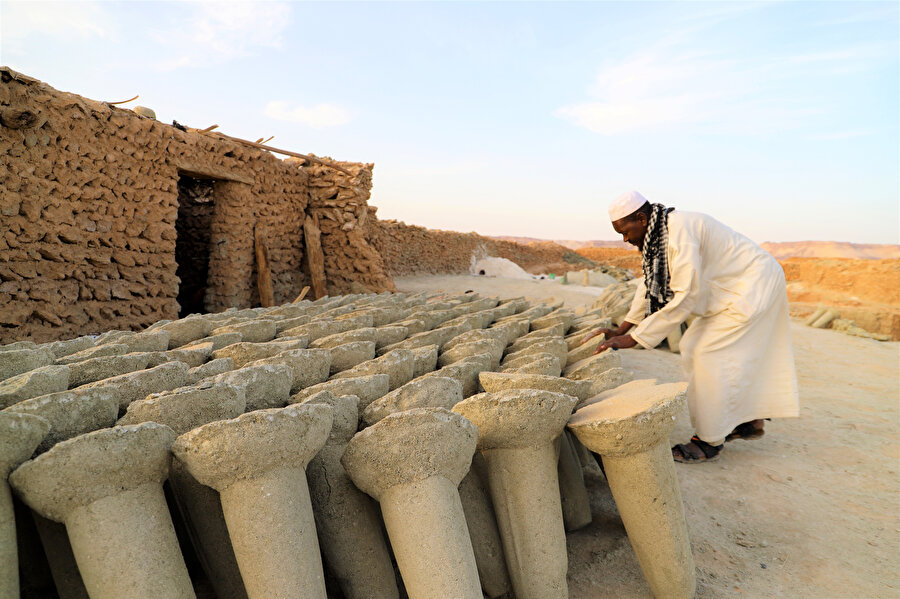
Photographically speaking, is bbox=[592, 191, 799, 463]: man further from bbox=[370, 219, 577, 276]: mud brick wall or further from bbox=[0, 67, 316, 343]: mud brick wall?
bbox=[370, 219, 577, 276]: mud brick wall

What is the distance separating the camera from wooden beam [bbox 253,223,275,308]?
704cm

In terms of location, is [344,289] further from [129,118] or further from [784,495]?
[784,495]

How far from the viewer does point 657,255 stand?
283 cm

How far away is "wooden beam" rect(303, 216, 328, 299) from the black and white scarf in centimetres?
595

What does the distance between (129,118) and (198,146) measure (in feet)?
3.01

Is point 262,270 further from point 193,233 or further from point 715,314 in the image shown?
point 715,314

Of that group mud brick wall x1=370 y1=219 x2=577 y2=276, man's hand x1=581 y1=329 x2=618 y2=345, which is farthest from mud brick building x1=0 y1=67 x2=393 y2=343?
man's hand x1=581 y1=329 x2=618 y2=345

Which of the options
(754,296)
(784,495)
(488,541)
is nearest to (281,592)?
(488,541)

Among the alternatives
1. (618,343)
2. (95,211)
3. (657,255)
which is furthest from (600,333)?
(95,211)

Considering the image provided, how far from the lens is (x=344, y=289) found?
8.30 metres

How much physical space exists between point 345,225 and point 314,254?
2.23ft

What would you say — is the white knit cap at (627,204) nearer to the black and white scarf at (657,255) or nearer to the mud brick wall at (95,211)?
the black and white scarf at (657,255)

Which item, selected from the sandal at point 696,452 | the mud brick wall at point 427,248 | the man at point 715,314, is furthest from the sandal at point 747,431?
the mud brick wall at point 427,248

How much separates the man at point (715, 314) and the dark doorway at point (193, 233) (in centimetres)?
680
